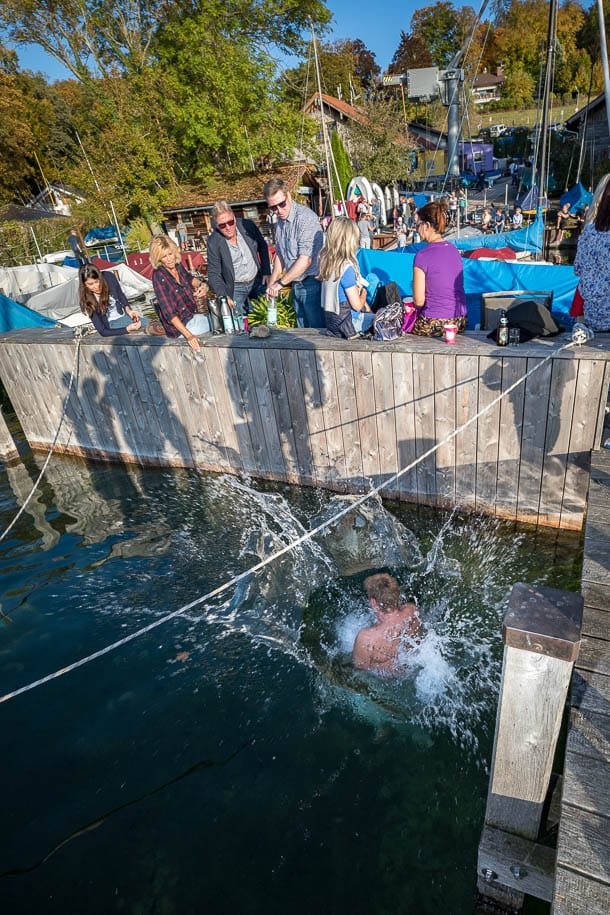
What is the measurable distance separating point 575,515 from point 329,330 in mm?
3108

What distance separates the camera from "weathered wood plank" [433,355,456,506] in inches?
192

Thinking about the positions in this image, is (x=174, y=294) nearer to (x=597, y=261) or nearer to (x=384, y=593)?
(x=384, y=593)

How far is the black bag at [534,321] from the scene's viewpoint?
468 centimetres

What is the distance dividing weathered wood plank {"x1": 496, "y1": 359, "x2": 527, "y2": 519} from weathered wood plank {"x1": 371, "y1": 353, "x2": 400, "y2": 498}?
3.54ft

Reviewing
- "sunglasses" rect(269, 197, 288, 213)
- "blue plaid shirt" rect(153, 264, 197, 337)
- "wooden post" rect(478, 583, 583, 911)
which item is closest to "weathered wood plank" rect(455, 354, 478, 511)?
A: "sunglasses" rect(269, 197, 288, 213)

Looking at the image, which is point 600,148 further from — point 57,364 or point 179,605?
point 179,605

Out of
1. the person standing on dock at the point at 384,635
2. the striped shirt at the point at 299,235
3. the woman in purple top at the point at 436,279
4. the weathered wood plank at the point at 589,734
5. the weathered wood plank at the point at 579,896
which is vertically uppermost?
the striped shirt at the point at 299,235

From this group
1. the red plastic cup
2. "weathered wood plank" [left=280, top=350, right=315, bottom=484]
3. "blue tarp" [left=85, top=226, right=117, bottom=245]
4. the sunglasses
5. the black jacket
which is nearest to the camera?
the red plastic cup

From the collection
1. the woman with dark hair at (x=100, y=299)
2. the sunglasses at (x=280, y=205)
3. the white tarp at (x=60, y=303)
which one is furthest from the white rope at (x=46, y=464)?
the white tarp at (x=60, y=303)

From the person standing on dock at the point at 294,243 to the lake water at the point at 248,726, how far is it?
2.68 meters

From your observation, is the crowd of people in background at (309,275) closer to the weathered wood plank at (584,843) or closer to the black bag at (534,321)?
the black bag at (534,321)

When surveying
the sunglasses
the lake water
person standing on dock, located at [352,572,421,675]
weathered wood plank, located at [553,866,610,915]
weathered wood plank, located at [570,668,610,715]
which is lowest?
the lake water

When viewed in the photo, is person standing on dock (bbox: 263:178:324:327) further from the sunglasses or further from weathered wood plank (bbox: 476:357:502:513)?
weathered wood plank (bbox: 476:357:502:513)

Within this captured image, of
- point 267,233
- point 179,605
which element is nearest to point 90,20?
point 267,233
